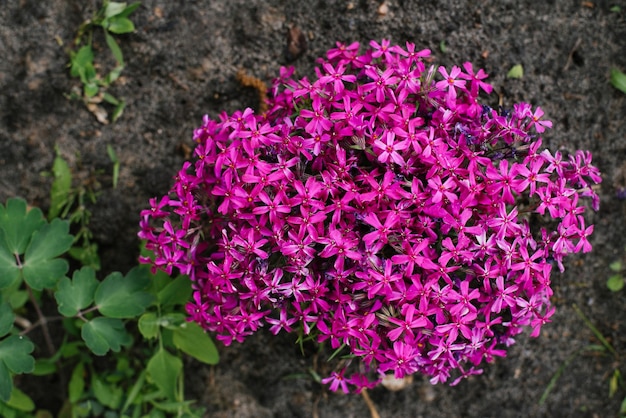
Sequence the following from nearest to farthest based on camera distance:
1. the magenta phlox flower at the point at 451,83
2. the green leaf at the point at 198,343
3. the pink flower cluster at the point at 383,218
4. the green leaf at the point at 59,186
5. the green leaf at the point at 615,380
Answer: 1. the pink flower cluster at the point at 383,218
2. the magenta phlox flower at the point at 451,83
3. the green leaf at the point at 198,343
4. the green leaf at the point at 59,186
5. the green leaf at the point at 615,380

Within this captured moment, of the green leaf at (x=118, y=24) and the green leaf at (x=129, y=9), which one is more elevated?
the green leaf at (x=129, y=9)

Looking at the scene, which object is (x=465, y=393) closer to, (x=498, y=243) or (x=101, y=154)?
(x=498, y=243)

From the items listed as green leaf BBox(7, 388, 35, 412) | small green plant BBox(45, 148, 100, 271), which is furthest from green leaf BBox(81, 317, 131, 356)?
green leaf BBox(7, 388, 35, 412)


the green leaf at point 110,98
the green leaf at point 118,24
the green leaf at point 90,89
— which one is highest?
the green leaf at point 118,24

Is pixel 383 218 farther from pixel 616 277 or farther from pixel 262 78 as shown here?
pixel 616 277

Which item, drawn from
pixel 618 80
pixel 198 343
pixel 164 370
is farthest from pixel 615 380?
pixel 164 370

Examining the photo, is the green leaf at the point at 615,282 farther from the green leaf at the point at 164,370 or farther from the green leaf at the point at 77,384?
the green leaf at the point at 77,384

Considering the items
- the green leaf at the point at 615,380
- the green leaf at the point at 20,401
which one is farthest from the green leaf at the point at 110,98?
the green leaf at the point at 615,380
